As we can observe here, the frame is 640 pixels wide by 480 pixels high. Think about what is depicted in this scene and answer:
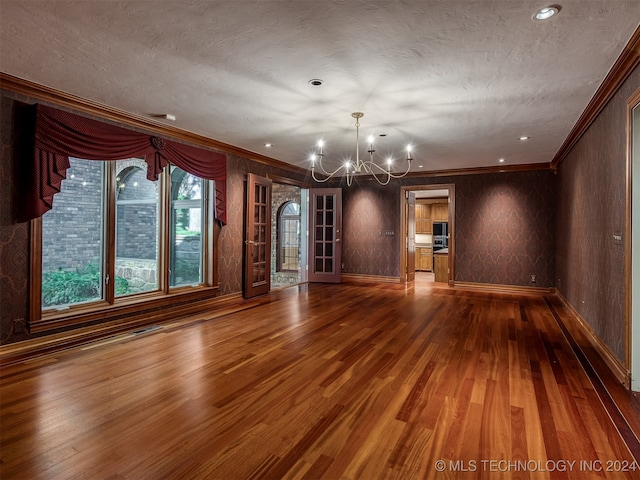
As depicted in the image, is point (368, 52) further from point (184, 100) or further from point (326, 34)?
point (184, 100)

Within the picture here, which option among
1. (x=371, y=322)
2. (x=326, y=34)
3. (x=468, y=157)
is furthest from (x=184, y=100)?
(x=468, y=157)

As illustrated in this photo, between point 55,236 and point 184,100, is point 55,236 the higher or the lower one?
the lower one

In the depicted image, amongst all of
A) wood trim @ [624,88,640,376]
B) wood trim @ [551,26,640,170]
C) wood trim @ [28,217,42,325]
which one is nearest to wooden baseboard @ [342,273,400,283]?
wood trim @ [551,26,640,170]

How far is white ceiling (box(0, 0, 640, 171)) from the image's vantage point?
2.18 m

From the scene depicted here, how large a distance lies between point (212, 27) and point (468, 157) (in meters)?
5.23

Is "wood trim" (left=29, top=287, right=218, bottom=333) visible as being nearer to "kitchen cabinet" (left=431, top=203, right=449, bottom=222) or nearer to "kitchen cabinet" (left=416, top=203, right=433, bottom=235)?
"kitchen cabinet" (left=416, top=203, right=433, bottom=235)

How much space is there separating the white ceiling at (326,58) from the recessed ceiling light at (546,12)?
38mm

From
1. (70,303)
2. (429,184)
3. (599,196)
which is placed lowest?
(70,303)

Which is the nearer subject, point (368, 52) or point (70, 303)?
point (368, 52)

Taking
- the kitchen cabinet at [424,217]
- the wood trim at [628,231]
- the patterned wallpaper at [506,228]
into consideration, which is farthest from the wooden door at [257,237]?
the kitchen cabinet at [424,217]

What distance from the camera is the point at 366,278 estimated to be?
8352 millimetres

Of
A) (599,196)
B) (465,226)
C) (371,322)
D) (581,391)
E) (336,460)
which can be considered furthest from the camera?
(465,226)

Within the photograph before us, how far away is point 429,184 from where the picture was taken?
7.77 meters

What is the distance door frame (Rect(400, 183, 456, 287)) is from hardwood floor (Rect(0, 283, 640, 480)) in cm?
359
